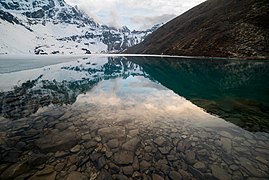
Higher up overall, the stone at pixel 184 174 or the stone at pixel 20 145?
the stone at pixel 20 145

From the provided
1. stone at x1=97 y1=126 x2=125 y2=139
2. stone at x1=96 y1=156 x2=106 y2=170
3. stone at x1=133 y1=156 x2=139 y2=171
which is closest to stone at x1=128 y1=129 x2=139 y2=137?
stone at x1=97 y1=126 x2=125 y2=139

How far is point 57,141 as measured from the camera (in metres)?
8.87

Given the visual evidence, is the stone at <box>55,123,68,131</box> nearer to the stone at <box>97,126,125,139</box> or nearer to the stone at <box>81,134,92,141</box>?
the stone at <box>81,134,92,141</box>

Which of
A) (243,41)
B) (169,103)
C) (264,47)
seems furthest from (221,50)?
(169,103)

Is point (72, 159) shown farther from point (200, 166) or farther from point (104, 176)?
point (200, 166)

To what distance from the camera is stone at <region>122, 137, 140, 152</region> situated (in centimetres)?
853

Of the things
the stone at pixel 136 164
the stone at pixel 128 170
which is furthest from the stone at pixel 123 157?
the stone at pixel 128 170

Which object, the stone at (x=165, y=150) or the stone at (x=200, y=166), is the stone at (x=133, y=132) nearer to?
the stone at (x=165, y=150)

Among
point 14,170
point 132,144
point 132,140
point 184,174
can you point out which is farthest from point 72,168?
point 184,174

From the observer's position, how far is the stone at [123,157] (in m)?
7.43

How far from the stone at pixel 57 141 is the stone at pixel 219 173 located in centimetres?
641

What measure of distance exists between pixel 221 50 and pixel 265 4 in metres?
42.5

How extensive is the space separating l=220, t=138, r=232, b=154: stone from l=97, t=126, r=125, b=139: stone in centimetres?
530

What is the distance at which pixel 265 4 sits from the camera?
322ft
